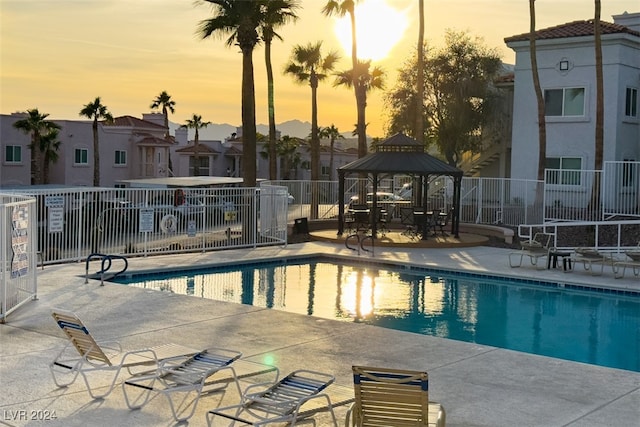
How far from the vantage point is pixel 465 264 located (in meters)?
20.7

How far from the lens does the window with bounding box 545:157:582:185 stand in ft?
103

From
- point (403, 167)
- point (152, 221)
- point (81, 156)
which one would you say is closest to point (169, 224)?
point (152, 221)

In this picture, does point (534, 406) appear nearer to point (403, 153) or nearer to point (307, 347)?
point (307, 347)

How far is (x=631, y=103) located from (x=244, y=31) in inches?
660

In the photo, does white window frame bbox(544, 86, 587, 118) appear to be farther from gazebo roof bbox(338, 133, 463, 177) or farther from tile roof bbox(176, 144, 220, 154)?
tile roof bbox(176, 144, 220, 154)

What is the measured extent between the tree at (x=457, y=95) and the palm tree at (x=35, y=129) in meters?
23.8

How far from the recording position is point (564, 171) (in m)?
31.1

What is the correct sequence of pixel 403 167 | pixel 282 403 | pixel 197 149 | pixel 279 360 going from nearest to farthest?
pixel 282 403 → pixel 279 360 → pixel 403 167 → pixel 197 149

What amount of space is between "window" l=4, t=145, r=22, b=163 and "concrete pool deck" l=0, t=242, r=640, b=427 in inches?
1480

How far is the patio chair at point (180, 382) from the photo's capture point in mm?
7516

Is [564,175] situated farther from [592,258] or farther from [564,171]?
[592,258]

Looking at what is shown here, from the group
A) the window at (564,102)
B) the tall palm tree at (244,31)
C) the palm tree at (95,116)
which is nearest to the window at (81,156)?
the palm tree at (95,116)

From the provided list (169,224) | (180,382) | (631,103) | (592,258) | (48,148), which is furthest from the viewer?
(48,148)

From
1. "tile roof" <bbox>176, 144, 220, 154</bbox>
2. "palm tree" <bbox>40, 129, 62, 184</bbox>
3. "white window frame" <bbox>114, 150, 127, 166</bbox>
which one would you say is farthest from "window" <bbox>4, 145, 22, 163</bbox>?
"tile roof" <bbox>176, 144, 220, 154</bbox>
